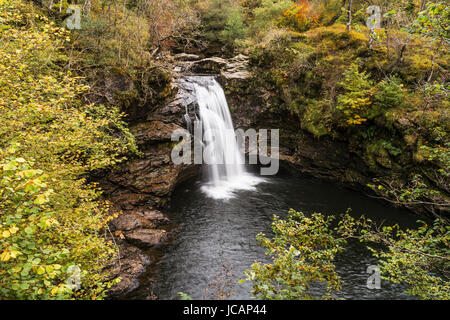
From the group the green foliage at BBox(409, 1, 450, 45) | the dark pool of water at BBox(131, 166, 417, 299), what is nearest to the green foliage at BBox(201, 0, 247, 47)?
the dark pool of water at BBox(131, 166, 417, 299)

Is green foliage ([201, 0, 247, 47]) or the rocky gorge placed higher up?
green foliage ([201, 0, 247, 47])

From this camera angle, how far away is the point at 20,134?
14.0ft

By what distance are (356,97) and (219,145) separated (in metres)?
9.26

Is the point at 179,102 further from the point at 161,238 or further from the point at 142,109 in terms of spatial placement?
the point at 161,238

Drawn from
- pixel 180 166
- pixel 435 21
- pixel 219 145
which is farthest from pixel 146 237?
pixel 435 21

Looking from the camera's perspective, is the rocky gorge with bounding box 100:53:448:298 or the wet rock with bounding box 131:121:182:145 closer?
the rocky gorge with bounding box 100:53:448:298

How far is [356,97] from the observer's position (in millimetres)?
13266

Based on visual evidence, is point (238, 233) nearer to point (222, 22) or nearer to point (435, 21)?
point (435, 21)

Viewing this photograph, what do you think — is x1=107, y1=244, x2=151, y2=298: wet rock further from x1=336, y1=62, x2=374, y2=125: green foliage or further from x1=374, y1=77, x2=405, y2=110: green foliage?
x1=374, y1=77, x2=405, y2=110: green foliage

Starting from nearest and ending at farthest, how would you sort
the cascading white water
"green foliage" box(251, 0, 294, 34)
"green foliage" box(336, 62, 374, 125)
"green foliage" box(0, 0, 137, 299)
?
"green foliage" box(0, 0, 137, 299) → "green foliage" box(336, 62, 374, 125) → the cascading white water → "green foliage" box(251, 0, 294, 34)

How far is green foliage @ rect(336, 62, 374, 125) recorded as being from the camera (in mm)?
13055

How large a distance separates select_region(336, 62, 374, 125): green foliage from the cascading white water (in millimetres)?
7316
